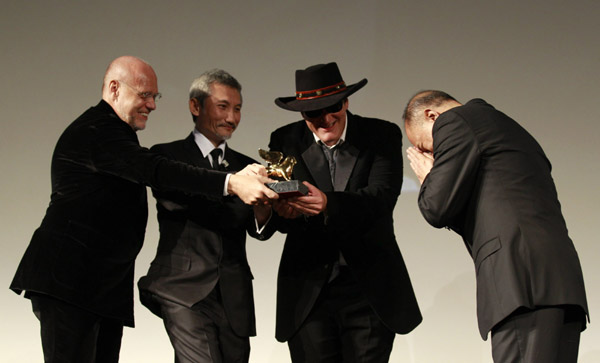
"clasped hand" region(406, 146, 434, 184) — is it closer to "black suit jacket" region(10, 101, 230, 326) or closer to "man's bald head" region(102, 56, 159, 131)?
"black suit jacket" region(10, 101, 230, 326)

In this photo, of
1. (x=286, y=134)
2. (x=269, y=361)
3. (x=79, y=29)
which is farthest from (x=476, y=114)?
(x=79, y=29)

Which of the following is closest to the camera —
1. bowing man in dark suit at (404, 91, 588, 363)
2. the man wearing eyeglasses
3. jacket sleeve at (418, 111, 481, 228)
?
bowing man in dark suit at (404, 91, 588, 363)

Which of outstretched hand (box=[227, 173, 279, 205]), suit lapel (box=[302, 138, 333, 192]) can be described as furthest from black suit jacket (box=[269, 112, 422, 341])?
outstretched hand (box=[227, 173, 279, 205])

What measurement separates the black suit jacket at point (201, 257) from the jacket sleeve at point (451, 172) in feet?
2.70

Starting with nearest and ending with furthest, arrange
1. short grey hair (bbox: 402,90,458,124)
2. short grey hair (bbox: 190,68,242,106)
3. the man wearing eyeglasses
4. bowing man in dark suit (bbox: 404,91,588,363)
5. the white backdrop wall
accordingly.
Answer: bowing man in dark suit (bbox: 404,91,588,363) → the man wearing eyeglasses → short grey hair (bbox: 402,90,458,124) → short grey hair (bbox: 190,68,242,106) → the white backdrop wall

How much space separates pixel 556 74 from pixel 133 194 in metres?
2.72

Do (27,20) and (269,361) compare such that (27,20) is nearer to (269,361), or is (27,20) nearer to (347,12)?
(347,12)

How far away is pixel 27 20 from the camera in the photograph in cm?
429

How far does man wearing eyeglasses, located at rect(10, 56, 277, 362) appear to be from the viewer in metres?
2.50

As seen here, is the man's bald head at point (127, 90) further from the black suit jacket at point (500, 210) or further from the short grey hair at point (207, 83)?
the black suit jacket at point (500, 210)

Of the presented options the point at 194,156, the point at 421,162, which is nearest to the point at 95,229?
the point at 194,156

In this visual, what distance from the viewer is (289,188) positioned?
2.52m

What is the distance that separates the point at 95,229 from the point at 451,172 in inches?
50.8

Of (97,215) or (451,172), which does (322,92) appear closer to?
(451,172)
